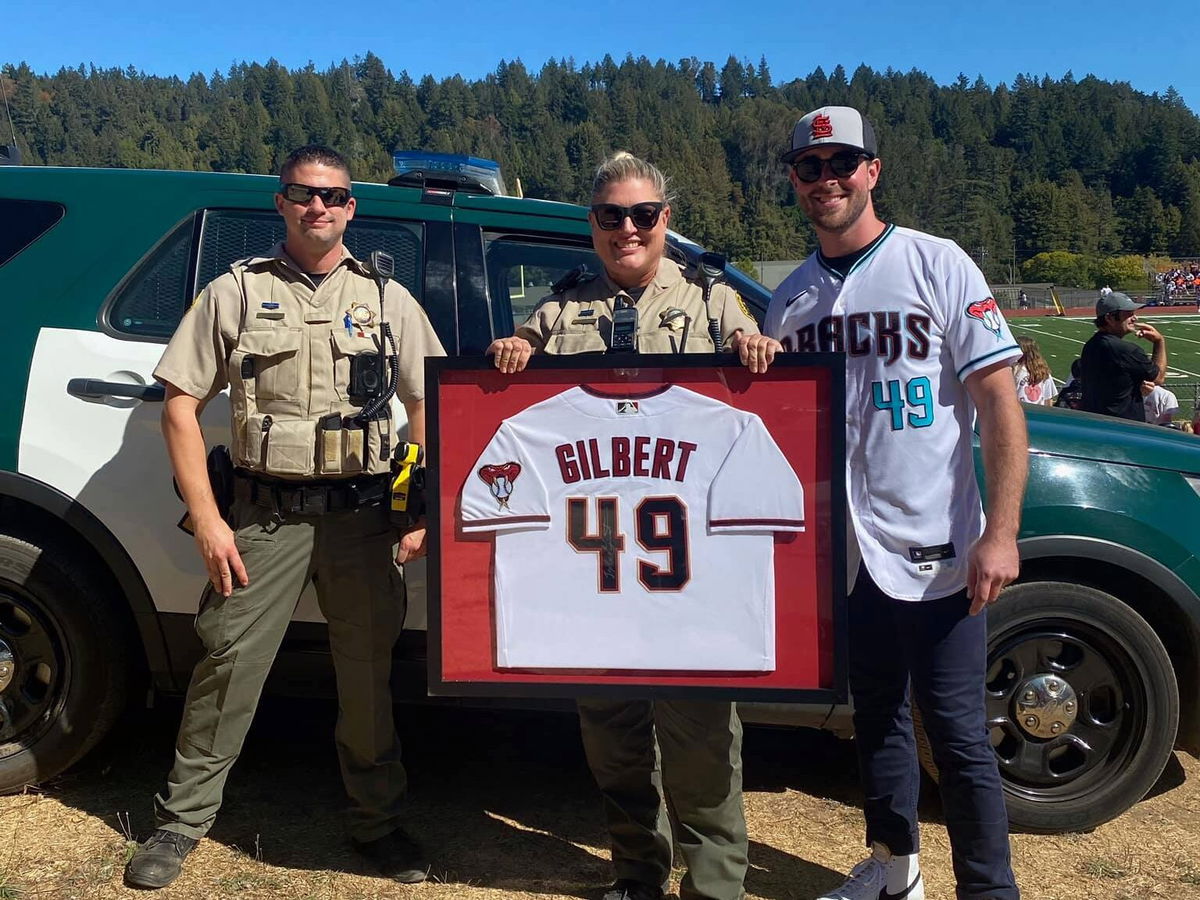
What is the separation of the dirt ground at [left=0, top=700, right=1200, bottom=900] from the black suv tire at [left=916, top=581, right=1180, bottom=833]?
14 cm

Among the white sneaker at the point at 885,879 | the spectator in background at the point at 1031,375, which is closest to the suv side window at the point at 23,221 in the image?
the white sneaker at the point at 885,879

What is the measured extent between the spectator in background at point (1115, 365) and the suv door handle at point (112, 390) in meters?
5.70

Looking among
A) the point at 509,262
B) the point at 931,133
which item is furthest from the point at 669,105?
the point at 509,262

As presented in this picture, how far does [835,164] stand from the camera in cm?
248

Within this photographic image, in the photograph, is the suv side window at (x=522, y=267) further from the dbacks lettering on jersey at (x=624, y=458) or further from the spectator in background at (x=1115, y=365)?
the spectator in background at (x=1115, y=365)

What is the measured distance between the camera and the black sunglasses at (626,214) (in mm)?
2469

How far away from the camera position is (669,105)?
512 feet

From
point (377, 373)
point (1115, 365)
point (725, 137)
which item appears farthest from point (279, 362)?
point (725, 137)

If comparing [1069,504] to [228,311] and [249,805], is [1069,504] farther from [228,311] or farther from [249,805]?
[249,805]

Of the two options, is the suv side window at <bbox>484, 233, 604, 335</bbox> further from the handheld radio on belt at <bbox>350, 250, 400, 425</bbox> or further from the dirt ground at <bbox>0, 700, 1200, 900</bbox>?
the dirt ground at <bbox>0, 700, 1200, 900</bbox>

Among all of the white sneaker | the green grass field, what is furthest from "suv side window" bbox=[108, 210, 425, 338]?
the green grass field

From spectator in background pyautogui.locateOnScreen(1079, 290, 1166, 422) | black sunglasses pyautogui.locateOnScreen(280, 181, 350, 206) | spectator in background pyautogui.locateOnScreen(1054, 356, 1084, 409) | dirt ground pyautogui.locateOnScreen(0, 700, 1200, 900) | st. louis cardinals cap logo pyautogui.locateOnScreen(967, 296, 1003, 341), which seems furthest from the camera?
spectator in background pyautogui.locateOnScreen(1054, 356, 1084, 409)

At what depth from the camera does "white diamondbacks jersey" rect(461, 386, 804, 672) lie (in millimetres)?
2506

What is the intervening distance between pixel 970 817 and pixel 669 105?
6386 inches
